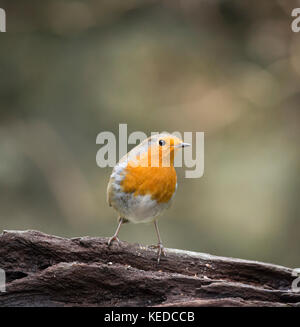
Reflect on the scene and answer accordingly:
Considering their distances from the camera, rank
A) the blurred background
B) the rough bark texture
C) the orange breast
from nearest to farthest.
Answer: the rough bark texture < the orange breast < the blurred background

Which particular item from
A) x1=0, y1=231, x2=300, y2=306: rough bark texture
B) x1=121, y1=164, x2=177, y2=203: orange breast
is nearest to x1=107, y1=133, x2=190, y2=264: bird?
x1=121, y1=164, x2=177, y2=203: orange breast

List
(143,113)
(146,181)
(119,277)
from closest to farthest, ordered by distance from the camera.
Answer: (119,277)
(146,181)
(143,113)

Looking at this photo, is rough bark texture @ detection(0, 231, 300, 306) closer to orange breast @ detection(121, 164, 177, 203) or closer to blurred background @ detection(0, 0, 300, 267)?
orange breast @ detection(121, 164, 177, 203)

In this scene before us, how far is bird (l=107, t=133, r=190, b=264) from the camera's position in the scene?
367cm

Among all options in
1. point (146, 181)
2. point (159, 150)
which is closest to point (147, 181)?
point (146, 181)

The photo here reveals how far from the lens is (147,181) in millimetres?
3658

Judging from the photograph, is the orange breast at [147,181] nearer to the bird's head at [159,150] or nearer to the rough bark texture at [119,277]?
the bird's head at [159,150]

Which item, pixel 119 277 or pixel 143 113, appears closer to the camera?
pixel 119 277

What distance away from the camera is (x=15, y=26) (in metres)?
7.62

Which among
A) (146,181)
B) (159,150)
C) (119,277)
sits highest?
(159,150)

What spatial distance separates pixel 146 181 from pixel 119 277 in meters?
0.71

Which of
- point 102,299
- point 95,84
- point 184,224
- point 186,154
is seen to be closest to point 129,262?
point 102,299

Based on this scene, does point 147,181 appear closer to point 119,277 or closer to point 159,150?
point 159,150

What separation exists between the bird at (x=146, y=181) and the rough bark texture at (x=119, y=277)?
22cm
